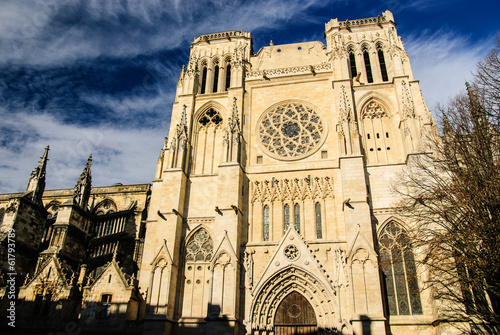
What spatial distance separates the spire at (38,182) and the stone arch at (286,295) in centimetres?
1332

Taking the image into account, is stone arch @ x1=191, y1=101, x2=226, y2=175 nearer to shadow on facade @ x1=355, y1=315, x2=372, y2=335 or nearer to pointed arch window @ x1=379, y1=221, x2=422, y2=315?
pointed arch window @ x1=379, y1=221, x2=422, y2=315

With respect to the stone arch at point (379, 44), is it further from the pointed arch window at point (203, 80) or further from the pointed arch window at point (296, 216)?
the pointed arch window at point (296, 216)

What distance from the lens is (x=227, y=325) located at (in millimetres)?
15398

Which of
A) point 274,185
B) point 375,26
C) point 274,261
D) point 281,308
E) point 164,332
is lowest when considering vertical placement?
point 164,332

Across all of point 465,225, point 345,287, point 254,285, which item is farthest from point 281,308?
point 465,225

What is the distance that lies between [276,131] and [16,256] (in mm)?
14091

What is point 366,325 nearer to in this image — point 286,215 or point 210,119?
point 286,215

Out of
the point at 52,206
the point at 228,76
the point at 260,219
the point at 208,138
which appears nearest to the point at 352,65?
the point at 228,76

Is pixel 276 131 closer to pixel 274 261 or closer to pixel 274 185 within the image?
pixel 274 185

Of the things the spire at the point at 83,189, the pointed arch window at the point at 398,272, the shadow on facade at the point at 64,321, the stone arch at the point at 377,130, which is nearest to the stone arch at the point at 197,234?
the shadow on facade at the point at 64,321

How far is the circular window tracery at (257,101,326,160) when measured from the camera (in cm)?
1991

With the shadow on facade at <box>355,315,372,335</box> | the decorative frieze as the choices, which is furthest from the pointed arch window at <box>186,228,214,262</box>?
the decorative frieze

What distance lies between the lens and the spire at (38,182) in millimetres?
21688

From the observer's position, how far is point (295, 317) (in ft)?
52.7
